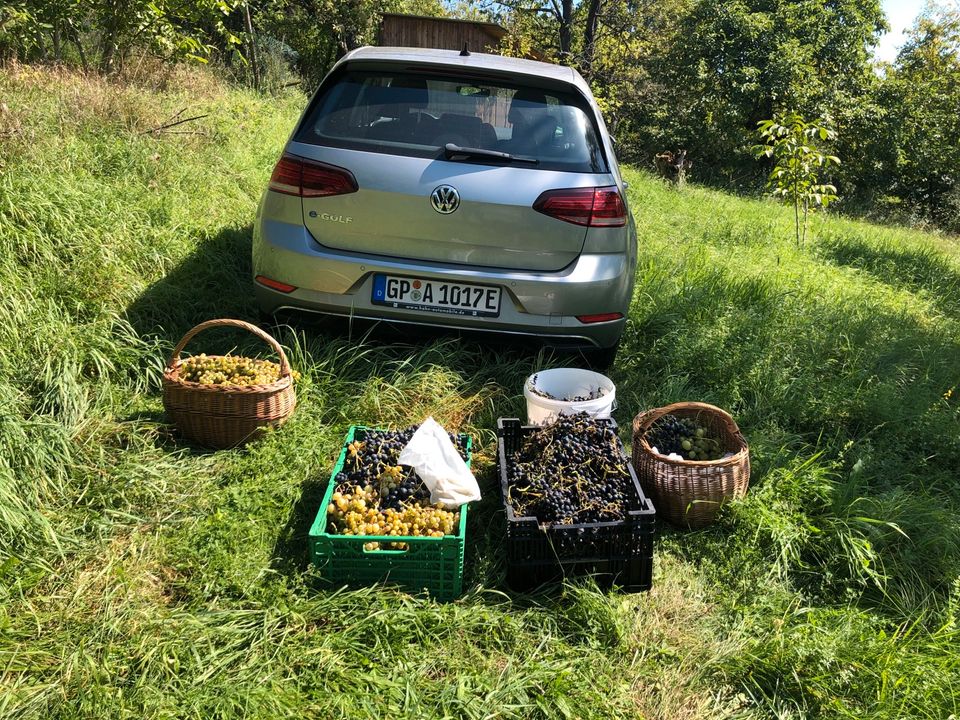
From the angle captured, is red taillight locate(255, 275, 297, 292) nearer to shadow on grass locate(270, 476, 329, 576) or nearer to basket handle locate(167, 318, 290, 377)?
basket handle locate(167, 318, 290, 377)

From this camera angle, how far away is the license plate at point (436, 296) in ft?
12.1

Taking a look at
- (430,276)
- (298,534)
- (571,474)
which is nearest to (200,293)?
(430,276)

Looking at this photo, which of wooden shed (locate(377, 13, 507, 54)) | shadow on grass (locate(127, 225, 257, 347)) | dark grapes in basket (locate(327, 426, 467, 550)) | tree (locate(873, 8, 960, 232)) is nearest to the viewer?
dark grapes in basket (locate(327, 426, 467, 550))

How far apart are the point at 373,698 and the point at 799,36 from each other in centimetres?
2796

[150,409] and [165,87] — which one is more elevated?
[165,87]

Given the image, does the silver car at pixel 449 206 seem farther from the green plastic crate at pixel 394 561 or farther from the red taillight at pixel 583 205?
the green plastic crate at pixel 394 561

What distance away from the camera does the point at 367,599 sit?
2580 millimetres

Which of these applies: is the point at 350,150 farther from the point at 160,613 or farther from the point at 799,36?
the point at 799,36

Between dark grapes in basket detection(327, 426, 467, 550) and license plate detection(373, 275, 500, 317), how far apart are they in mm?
793

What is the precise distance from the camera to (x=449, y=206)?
357 centimetres

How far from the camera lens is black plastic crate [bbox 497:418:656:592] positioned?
268cm

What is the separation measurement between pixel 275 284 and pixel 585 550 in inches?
85.0

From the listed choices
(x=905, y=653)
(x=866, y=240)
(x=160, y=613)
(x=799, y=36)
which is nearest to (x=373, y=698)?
(x=160, y=613)

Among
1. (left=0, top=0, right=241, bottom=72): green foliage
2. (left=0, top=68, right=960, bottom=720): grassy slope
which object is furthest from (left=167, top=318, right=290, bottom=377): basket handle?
(left=0, top=0, right=241, bottom=72): green foliage
